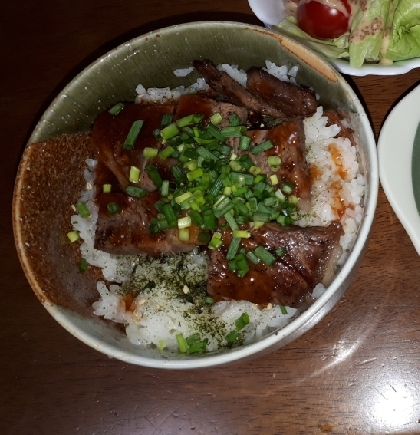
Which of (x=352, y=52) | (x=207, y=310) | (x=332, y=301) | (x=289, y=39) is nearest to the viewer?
(x=332, y=301)

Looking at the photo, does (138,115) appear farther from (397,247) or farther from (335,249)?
(397,247)

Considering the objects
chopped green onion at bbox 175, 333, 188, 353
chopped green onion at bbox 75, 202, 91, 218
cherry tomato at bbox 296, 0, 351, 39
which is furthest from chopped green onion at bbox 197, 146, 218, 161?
cherry tomato at bbox 296, 0, 351, 39

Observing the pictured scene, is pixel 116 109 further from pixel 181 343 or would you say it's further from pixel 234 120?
pixel 181 343

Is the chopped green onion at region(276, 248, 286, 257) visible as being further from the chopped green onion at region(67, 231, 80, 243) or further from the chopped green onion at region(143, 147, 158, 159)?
the chopped green onion at region(67, 231, 80, 243)

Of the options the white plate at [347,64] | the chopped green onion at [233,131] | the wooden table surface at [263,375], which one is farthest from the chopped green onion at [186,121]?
the wooden table surface at [263,375]

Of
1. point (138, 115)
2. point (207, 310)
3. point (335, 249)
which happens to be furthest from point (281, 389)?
point (138, 115)

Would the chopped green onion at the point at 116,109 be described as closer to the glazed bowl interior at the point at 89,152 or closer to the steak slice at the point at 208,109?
the glazed bowl interior at the point at 89,152

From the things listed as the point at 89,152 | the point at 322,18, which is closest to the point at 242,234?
the point at 89,152
